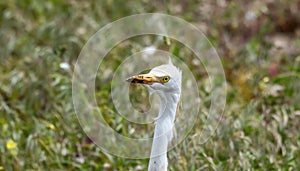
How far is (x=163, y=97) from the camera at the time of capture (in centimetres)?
228

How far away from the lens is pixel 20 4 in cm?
517

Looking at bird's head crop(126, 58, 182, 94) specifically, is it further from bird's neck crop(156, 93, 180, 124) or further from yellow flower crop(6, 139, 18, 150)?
yellow flower crop(6, 139, 18, 150)

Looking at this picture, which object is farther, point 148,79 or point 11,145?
point 11,145

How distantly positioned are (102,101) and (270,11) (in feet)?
7.09

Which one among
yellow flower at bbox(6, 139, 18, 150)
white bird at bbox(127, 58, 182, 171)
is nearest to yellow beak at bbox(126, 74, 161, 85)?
white bird at bbox(127, 58, 182, 171)

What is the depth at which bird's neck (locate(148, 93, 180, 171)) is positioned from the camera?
7.52 ft

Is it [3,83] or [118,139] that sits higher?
[3,83]

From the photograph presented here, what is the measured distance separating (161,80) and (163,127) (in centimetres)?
18

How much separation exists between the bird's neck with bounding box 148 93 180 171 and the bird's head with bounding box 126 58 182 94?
28 millimetres

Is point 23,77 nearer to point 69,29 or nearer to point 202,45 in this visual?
point 69,29

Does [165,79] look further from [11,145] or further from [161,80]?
[11,145]

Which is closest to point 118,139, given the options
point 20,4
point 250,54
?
point 250,54

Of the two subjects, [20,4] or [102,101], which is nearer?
[102,101]

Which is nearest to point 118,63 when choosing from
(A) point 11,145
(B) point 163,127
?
(A) point 11,145
